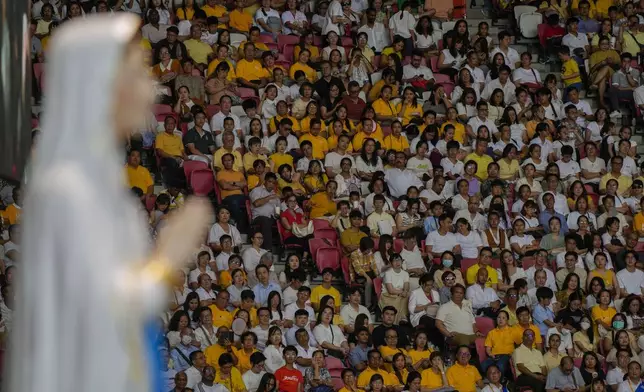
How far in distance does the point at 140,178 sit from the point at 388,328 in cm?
315

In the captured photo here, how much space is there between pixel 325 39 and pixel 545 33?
3287 mm

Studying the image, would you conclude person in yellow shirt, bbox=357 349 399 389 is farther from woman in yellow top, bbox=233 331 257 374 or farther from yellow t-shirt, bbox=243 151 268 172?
yellow t-shirt, bbox=243 151 268 172

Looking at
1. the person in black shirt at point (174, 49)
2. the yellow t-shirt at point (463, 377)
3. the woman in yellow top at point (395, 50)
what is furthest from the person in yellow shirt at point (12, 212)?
the woman in yellow top at point (395, 50)

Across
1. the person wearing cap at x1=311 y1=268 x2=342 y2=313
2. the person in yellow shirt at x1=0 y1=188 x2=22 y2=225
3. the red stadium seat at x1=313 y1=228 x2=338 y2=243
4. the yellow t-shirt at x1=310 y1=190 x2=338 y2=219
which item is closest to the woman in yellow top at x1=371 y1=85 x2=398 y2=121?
the yellow t-shirt at x1=310 y1=190 x2=338 y2=219

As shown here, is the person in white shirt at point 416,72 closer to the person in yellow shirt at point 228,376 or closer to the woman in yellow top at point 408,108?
the woman in yellow top at point 408,108

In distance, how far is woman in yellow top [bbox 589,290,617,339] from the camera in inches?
533

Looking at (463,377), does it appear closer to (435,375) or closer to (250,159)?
(435,375)

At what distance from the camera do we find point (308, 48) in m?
16.1

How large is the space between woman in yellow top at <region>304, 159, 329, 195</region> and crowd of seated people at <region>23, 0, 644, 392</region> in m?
0.03

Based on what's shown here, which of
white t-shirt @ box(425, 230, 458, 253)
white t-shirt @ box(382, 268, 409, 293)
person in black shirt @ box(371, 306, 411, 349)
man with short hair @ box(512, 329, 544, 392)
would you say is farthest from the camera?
white t-shirt @ box(425, 230, 458, 253)

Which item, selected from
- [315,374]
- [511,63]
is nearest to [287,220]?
[315,374]

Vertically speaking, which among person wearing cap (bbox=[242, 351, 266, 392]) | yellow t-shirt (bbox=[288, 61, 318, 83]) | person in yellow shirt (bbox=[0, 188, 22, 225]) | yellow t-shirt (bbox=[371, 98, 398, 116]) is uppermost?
person in yellow shirt (bbox=[0, 188, 22, 225])

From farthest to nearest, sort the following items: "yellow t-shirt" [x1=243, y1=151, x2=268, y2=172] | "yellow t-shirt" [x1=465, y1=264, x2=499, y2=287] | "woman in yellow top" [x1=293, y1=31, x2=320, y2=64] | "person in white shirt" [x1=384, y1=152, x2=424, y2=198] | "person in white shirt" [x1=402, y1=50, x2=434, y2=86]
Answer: "person in white shirt" [x1=402, y1=50, x2=434, y2=86] → "woman in yellow top" [x1=293, y1=31, x2=320, y2=64] → "person in white shirt" [x1=384, y1=152, x2=424, y2=198] → "yellow t-shirt" [x1=243, y1=151, x2=268, y2=172] → "yellow t-shirt" [x1=465, y1=264, x2=499, y2=287]

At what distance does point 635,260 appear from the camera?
14383mm
